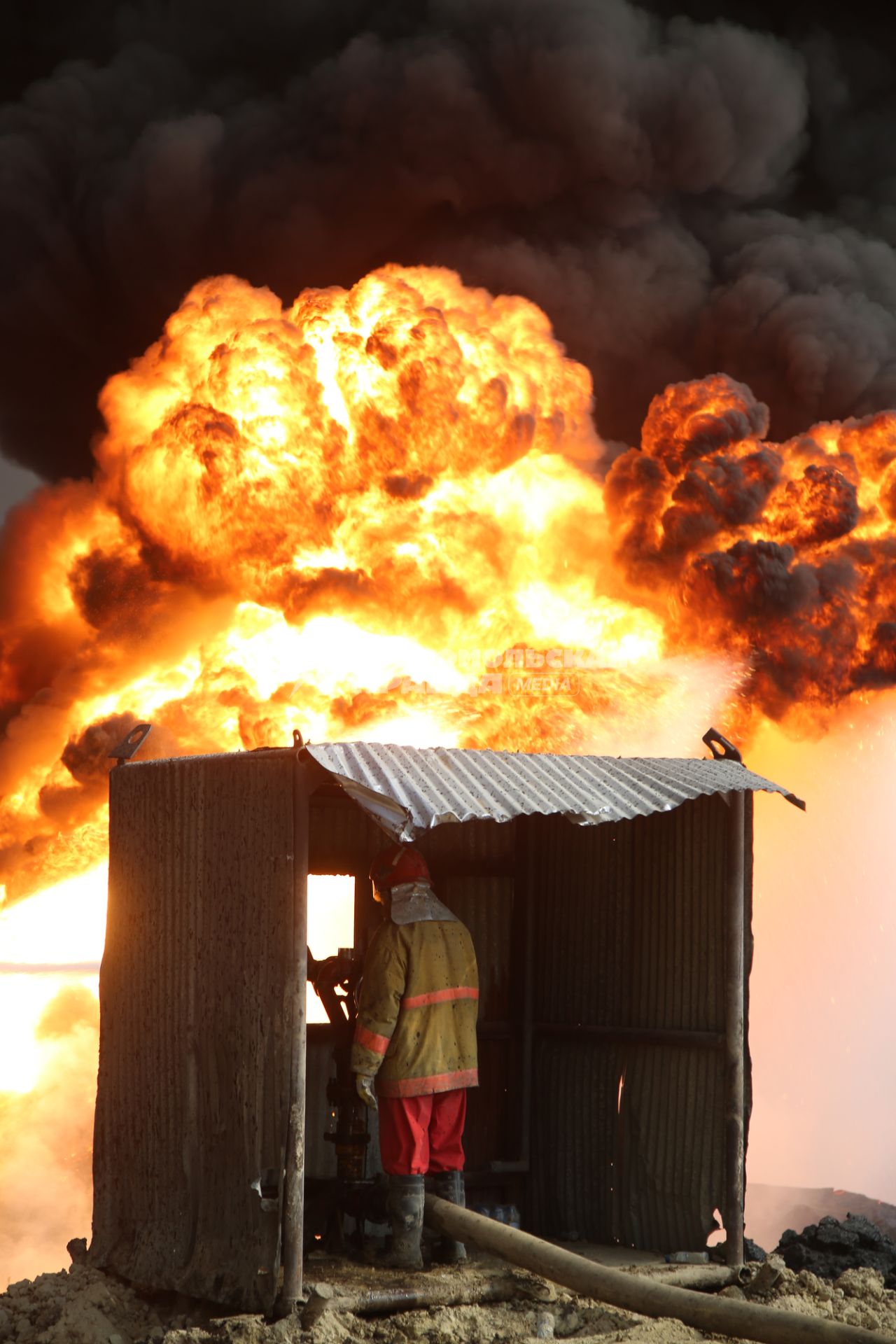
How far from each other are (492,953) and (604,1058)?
110 cm

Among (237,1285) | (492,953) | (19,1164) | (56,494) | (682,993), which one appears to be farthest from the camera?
(56,494)

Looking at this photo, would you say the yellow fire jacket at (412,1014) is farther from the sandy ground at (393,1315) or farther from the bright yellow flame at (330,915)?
the bright yellow flame at (330,915)

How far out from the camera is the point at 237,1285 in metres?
7.03

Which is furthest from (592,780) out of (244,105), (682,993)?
(244,105)

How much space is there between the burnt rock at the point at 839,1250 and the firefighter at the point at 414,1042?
8.93ft

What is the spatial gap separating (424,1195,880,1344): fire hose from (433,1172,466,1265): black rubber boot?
13 cm

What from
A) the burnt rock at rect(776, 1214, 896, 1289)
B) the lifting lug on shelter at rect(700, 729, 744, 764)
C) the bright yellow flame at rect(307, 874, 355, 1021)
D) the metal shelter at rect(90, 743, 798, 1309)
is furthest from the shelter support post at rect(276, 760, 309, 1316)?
the bright yellow flame at rect(307, 874, 355, 1021)

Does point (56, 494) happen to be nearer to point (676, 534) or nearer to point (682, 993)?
point (676, 534)

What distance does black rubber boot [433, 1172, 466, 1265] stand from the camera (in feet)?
26.3

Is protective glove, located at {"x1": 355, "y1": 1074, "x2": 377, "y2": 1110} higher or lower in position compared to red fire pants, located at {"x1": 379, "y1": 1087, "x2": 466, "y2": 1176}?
higher

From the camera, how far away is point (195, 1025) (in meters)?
7.77

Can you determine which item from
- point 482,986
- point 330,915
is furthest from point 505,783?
point 330,915

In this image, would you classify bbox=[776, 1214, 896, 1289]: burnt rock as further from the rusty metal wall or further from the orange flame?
the orange flame

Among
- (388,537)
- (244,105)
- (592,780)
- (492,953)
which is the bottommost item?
(492,953)
